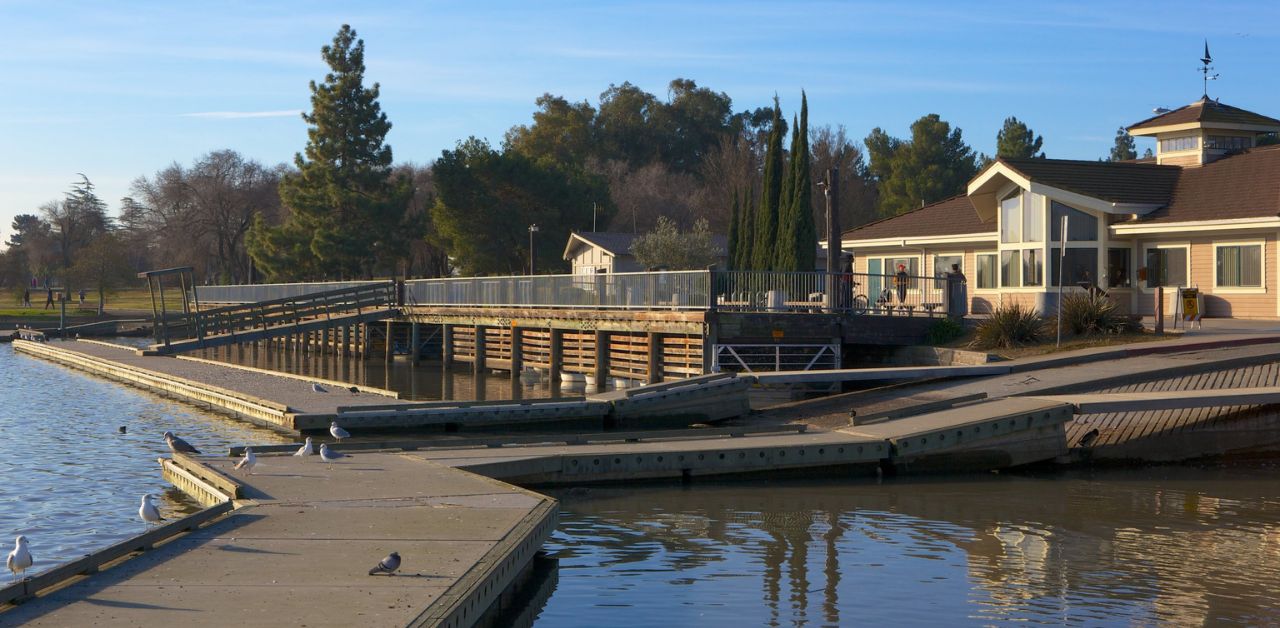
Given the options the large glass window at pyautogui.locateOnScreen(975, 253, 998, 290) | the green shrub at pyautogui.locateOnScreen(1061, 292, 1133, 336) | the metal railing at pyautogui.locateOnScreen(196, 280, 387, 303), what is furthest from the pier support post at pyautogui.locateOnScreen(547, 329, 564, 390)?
the metal railing at pyautogui.locateOnScreen(196, 280, 387, 303)

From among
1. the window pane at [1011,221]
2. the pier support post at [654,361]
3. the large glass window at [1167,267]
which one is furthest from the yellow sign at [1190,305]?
the pier support post at [654,361]

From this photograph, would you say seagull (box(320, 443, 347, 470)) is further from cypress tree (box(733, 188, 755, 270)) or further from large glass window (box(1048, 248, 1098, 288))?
cypress tree (box(733, 188, 755, 270))

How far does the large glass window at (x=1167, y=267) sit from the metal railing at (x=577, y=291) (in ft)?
42.0

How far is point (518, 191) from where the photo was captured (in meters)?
70.6

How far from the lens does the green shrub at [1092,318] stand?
92.6 ft

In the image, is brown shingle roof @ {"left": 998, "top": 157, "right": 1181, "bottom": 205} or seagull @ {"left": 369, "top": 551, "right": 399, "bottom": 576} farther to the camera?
brown shingle roof @ {"left": 998, "top": 157, "right": 1181, "bottom": 205}

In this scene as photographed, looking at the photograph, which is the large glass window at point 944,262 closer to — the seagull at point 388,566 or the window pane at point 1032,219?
the window pane at point 1032,219

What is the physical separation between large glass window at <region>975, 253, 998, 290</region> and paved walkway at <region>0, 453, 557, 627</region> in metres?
25.3

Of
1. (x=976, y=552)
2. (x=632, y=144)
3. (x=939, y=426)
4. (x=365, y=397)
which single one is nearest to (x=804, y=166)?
(x=365, y=397)

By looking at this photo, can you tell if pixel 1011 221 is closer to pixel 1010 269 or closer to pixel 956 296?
pixel 1010 269

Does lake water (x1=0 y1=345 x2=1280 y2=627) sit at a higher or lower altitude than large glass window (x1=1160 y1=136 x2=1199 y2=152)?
lower

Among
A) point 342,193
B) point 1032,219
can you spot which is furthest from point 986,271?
point 342,193

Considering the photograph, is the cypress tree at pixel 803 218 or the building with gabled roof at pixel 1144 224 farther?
the cypress tree at pixel 803 218

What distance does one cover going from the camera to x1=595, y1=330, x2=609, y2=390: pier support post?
34969 millimetres
